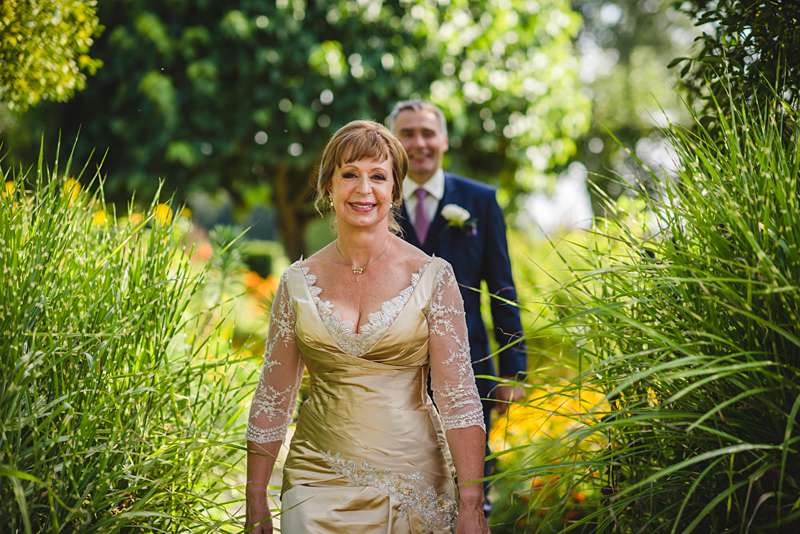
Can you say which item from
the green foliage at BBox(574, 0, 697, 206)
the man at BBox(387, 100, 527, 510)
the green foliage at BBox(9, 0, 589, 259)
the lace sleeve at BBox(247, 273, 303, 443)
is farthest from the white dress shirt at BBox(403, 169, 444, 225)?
the green foliage at BBox(574, 0, 697, 206)

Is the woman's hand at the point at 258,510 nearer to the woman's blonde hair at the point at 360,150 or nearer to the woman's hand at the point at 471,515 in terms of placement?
the woman's hand at the point at 471,515

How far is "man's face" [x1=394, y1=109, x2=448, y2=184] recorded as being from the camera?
401 centimetres

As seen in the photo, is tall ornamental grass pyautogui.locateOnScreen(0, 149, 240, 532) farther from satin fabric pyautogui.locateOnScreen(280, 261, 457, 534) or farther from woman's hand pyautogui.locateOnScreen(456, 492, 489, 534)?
woman's hand pyautogui.locateOnScreen(456, 492, 489, 534)

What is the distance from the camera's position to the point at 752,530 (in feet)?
6.36

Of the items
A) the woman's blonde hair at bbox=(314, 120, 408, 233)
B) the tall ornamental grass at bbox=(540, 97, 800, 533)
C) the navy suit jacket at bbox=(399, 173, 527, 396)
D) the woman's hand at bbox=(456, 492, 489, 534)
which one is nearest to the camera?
the tall ornamental grass at bbox=(540, 97, 800, 533)

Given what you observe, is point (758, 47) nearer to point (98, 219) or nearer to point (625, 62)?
point (98, 219)

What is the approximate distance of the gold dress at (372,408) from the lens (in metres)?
2.56

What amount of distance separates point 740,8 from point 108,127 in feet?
21.1

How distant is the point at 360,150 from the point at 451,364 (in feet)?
2.56

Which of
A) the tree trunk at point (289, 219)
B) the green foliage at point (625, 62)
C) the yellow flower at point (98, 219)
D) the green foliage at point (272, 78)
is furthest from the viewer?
the green foliage at point (625, 62)

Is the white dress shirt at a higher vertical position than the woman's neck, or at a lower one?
higher

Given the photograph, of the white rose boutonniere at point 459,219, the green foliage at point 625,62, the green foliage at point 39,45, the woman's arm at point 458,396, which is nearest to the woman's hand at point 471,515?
the woman's arm at point 458,396

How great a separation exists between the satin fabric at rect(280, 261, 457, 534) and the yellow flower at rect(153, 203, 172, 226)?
0.65 m

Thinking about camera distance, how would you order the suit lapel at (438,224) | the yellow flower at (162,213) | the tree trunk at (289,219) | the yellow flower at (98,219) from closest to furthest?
the yellow flower at (162,213) → the yellow flower at (98,219) → the suit lapel at (438,224) → the tree trunk at (289,219)
